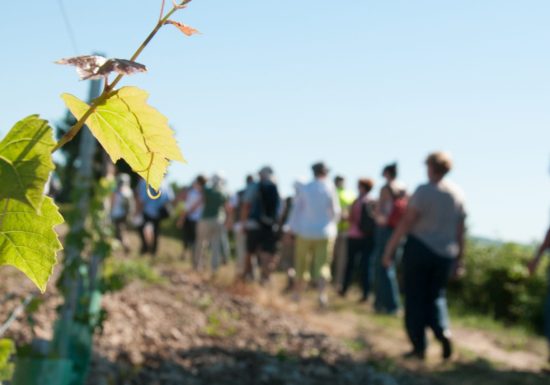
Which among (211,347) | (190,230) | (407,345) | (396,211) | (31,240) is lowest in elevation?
(211,347)

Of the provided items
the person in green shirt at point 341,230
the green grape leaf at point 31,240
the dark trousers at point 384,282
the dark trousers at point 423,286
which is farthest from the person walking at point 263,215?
the green grape leaf at point 31,240

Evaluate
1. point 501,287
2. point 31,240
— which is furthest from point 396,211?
point 31,240

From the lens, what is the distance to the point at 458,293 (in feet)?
45.2

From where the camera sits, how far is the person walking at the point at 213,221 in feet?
40.9

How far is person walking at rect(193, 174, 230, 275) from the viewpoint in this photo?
12.5 m

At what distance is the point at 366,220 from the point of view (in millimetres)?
10984

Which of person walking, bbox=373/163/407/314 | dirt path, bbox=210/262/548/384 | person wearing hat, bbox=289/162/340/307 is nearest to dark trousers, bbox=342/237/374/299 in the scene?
dirt path, bbox=210/262/548/384

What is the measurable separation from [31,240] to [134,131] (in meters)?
0.18

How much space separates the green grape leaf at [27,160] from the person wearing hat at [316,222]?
343 inches

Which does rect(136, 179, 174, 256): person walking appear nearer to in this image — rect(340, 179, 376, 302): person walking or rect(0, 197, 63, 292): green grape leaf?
rect(340, 179, 376, 302): person walking

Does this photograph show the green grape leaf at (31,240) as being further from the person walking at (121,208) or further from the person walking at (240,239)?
the person walking at (121,208)

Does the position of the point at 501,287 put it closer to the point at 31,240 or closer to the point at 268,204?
the point at 268,204

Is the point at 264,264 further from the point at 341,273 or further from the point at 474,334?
the point at 474,334

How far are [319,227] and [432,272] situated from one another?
2772 millimetres
